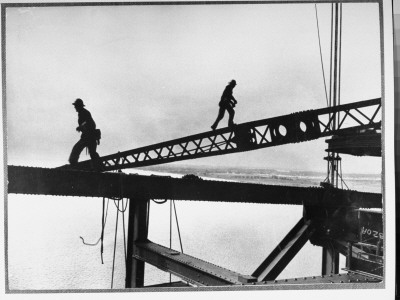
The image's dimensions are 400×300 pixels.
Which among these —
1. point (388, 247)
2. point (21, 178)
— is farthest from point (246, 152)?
point (21, 178)

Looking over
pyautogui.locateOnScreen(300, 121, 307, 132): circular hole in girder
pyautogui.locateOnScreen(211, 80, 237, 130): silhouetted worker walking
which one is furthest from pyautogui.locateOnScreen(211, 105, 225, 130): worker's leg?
pyautogui.locateOnScreen(300, 121, 307, 132): circular hole in girder

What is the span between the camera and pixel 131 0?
10.2ft

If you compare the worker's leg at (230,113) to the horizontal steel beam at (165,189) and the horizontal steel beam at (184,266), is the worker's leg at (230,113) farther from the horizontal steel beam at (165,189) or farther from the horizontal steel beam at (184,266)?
the horizontal steel beam at (184,266)

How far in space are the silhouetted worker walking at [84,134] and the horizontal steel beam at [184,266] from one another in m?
0.68

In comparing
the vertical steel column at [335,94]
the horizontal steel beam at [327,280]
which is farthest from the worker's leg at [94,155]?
the vertical steel column at [335,94]

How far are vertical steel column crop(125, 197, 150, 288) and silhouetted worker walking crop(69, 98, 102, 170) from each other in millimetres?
430

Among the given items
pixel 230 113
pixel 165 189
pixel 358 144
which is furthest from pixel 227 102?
pixel 358 144

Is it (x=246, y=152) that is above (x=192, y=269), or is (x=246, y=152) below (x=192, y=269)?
above

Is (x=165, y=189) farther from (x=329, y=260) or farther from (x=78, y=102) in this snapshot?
(x=329, y=260)

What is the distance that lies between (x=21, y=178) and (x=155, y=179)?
0.83 meters

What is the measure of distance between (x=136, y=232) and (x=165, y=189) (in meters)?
0.33

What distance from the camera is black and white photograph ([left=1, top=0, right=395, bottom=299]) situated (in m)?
3.09

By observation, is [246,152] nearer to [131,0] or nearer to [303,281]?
[303,281]

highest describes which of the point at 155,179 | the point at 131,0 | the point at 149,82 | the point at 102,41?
the point at 131,0
